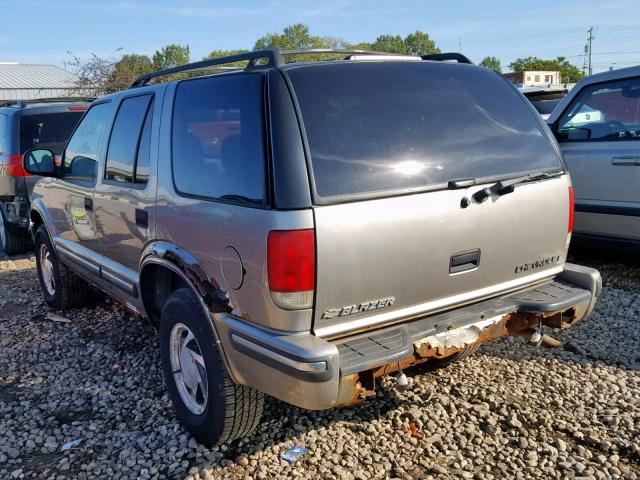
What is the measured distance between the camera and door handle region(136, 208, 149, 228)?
346 centimetres

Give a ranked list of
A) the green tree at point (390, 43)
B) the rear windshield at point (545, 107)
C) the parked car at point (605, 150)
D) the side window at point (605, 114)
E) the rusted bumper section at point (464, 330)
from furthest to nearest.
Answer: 1. the green tree at point (390, 43)
2. the rear windshield at point (545, 107)
3. the side window at point (605, 114)
4. the parked car at point (605, 150)
5. the rusted bumper section at point (464, 330)

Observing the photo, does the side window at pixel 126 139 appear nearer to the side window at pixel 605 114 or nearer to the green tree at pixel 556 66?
the side window at pixel 605 114

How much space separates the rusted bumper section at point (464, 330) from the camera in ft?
8.55

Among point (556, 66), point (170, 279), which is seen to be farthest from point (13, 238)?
point (556, 66)

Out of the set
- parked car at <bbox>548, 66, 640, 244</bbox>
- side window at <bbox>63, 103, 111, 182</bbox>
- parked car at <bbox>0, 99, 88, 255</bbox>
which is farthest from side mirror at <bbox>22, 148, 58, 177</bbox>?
parked car at <bbox>548, 66, 640, 244</bbox>

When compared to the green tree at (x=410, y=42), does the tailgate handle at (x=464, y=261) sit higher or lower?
lower

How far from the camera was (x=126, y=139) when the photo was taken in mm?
3906

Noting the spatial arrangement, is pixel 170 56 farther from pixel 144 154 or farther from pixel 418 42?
pixel 144 154

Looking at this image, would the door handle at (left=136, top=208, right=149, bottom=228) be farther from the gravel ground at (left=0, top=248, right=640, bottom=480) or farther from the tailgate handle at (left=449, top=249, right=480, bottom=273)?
the tailgate handle at (left=449, top=249, right=480, bottom=273)

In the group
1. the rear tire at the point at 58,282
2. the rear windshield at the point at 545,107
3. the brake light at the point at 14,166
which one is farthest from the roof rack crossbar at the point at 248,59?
the rear windshield at the point at 545,107

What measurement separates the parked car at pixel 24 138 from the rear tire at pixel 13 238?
0.74ft

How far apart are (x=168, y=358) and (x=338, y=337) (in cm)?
120

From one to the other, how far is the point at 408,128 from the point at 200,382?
168 centimetres

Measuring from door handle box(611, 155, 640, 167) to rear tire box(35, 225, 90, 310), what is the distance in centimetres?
491
